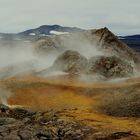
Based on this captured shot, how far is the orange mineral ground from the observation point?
145ft

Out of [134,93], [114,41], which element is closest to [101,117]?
[134,93]

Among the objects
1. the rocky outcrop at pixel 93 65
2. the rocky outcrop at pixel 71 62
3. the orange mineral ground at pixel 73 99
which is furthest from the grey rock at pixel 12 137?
the rocky outcrop at pixel 71 62

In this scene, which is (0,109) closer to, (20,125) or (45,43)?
(20,125)

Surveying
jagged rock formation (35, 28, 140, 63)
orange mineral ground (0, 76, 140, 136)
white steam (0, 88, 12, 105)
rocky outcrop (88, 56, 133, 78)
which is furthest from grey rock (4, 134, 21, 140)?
jagged rock formation (35, 28, 140, 63)

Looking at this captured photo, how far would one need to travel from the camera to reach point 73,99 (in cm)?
5831

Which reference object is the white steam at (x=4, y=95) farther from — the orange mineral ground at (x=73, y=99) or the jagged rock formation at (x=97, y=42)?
the jagged rock formation at (x=97, y=42)

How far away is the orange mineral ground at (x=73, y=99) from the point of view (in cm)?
4422

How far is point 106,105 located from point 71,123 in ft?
27.5

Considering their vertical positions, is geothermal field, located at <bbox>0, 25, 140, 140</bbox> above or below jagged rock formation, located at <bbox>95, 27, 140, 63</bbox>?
below

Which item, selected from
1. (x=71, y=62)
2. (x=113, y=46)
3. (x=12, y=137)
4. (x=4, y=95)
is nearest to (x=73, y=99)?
(x=4, y=95)

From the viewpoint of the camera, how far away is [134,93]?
53.4m

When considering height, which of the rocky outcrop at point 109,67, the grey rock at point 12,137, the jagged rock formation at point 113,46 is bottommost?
the grey rock at point 12,137

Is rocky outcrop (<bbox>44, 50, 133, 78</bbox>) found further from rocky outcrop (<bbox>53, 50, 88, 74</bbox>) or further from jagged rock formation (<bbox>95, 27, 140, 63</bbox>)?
jagged rock formation (<bbox>95, 27, 140, 63</bbox>)

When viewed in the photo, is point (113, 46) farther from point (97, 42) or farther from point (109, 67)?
point (109, 67)
